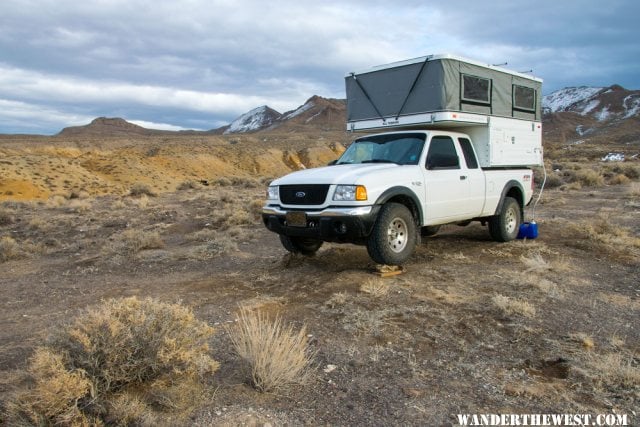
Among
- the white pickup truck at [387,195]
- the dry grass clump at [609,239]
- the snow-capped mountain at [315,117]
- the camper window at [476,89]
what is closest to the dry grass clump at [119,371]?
the white pickup truck at [387,195]

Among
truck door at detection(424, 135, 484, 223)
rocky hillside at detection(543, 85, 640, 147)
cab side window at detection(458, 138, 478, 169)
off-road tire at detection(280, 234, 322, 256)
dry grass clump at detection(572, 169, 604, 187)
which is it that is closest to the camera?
truck door at detection(424, 135, 484, 223)

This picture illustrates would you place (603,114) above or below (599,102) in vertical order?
below

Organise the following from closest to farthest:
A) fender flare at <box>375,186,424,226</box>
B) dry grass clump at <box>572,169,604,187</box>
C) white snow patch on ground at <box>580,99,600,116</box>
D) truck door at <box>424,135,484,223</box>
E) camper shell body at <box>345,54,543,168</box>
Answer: fender flare at <box>375,186,424,226</box> → truck door at <box>424,135,484,223</box> → camper shell body at <box>345,54,543,168</box> → dry grass clump at <box>572,169,604,187</box> → white snow patch on ground at <box>580,99,600,116</box>

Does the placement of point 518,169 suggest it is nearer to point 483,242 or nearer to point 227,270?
point 483,242

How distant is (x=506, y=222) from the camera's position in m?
9.04

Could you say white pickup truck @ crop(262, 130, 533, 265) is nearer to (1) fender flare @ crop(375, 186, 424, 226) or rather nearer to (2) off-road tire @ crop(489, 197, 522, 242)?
(1) fender flare @ crop(375, 186, 424, 226)

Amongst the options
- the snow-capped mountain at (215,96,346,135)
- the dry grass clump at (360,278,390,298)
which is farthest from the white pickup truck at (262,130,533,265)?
the snow-capped mountain at (215,96,346,135)

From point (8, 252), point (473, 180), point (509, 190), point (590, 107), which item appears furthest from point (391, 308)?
point (590, 107)

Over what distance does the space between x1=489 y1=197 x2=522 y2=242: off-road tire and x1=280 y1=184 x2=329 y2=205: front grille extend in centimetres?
399

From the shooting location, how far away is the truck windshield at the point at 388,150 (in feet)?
24.0

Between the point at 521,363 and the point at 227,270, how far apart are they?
494 centimetres

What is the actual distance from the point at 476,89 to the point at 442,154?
133cm

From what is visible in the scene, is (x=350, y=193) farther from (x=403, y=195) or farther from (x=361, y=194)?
(x=403, y=195)

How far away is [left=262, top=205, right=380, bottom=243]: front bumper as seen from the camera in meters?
6.09
